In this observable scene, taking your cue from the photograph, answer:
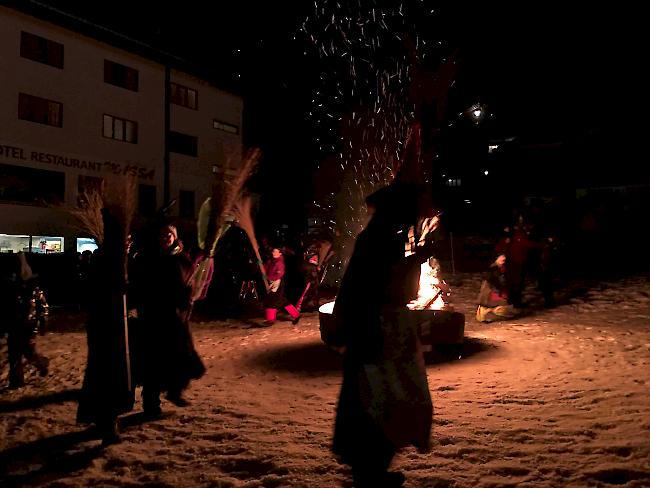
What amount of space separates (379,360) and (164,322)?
2905mm

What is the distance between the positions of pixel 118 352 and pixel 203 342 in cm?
539

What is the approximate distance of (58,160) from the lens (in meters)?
24.7

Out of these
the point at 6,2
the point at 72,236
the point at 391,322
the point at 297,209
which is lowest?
the point at 391,322

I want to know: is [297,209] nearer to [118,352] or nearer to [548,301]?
[548,301]

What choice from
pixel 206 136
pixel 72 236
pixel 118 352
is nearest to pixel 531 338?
pixel 118 352

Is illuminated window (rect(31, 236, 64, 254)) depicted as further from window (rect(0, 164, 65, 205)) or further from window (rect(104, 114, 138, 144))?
window (rect(104, 114, 138, 144))

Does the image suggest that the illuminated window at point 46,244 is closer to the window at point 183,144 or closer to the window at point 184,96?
the window at point 183,144

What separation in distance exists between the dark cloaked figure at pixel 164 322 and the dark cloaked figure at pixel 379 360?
8.57 feet

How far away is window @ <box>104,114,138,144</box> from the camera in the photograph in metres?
27.0

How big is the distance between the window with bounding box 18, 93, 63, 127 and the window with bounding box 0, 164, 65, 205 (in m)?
2.01

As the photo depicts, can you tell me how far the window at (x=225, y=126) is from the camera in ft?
107

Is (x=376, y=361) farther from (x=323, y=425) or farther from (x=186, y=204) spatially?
(x=186, y=204)

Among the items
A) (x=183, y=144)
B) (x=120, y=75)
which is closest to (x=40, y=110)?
(x=120, y=75)

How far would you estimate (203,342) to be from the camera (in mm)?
10422
